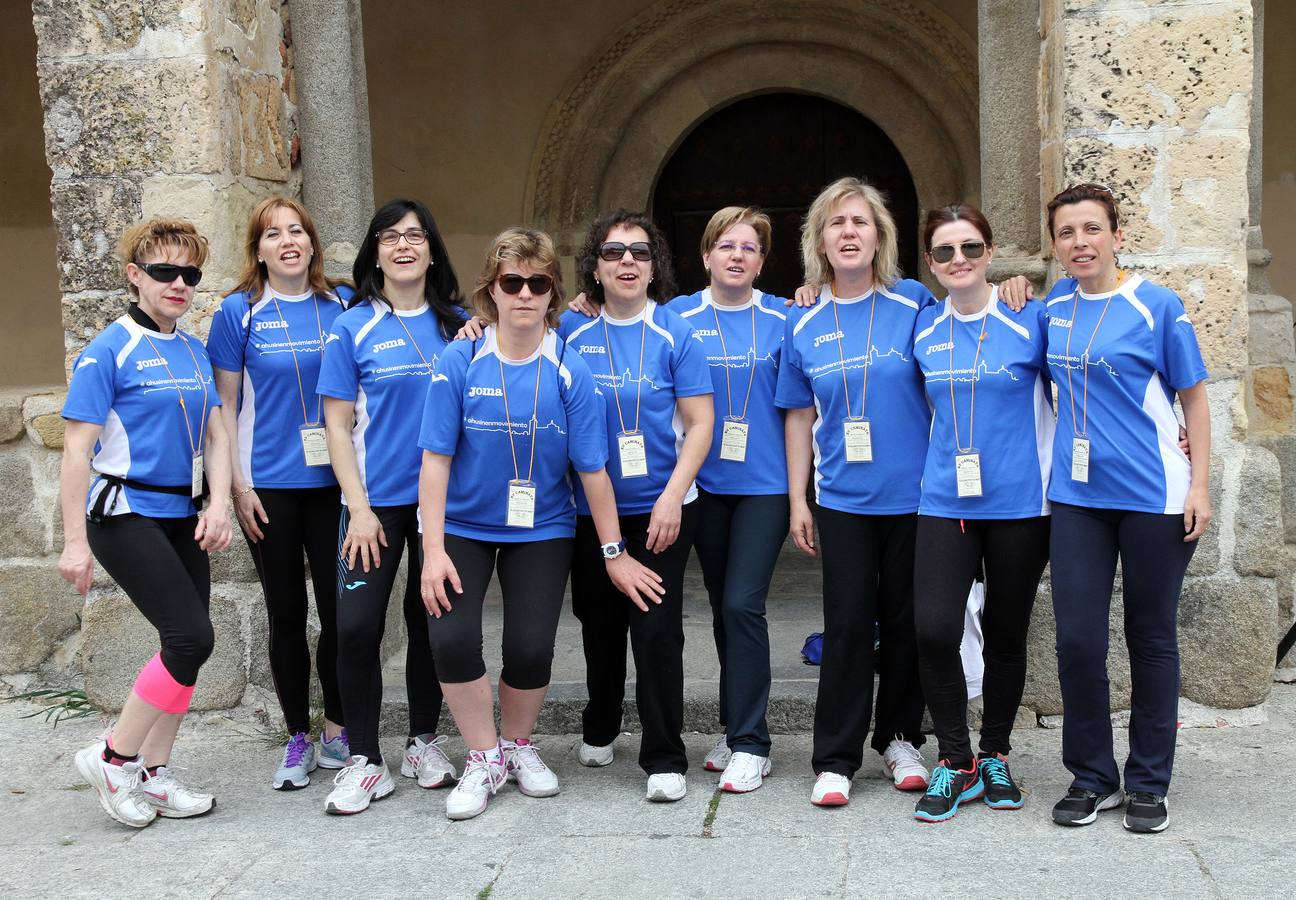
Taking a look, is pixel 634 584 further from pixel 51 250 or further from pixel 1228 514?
pixel 51 250

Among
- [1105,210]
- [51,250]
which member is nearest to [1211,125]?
[1105,210]

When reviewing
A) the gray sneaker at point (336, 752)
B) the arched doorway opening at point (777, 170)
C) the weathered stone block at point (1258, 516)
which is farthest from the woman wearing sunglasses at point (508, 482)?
the arched doorway opening at point (777, 170)

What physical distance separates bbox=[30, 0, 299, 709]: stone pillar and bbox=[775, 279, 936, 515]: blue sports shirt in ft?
6.70

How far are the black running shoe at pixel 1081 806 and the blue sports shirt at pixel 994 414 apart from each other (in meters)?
0.70

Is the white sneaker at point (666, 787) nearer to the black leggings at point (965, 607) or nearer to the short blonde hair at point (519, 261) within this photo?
the black leggings at point (965, 607)

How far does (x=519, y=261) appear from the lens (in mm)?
3539

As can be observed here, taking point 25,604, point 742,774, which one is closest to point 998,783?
point 742,774

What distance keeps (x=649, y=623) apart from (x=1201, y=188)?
6.72 ft

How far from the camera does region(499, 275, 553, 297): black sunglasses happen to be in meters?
3.51

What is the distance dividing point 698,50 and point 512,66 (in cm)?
94

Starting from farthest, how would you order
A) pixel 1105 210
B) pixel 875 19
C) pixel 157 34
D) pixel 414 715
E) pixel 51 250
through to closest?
pixel 51 250
pixel 875 19
pixel 157 34
pixel 414 715
pixel 1105 210

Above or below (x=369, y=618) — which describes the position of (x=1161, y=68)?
above

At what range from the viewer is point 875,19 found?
6.69 meters

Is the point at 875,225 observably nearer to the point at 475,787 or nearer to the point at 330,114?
the point at 475,787
